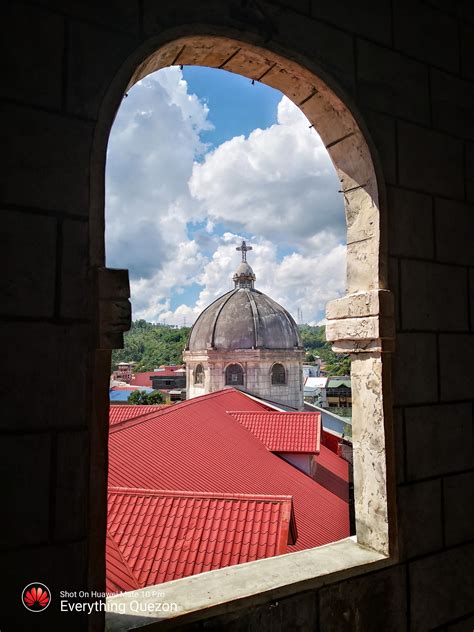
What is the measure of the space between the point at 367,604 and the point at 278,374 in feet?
67.9

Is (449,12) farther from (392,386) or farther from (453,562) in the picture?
(453,562)

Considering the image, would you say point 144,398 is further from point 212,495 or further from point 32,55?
point 32,55

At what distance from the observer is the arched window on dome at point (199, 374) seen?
2286 cm

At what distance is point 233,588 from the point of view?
2.01m

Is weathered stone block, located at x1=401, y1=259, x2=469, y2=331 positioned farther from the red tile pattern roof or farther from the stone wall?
the red tile pattern roof

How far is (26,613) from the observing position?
1.57 m

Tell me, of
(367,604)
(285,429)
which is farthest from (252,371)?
(367,604)

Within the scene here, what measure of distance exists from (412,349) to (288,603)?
1382 millimetres

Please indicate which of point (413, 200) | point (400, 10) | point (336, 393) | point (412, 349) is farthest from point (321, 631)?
point (336, 393)

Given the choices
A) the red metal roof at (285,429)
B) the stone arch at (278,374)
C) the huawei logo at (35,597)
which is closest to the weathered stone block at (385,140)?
the huawei logo at (35,597)

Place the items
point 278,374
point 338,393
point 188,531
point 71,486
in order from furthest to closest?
point 338,393, point 278,374, point 188,531, point 71,486

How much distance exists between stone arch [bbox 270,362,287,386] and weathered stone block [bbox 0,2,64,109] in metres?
21.3

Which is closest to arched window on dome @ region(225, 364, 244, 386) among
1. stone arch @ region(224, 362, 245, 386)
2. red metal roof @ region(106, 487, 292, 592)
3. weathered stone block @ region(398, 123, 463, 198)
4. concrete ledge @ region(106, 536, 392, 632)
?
stone arch @ region(224, 362, 245, 386)

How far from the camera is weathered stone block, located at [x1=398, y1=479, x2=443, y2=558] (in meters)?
2.38
